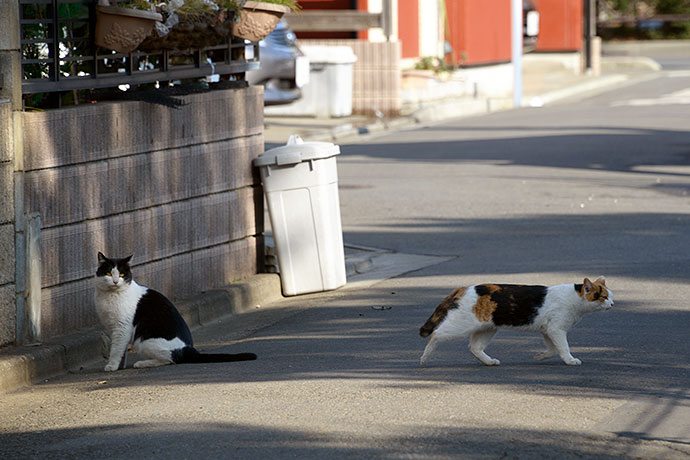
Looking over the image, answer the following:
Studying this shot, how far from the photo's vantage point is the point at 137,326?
7055mm

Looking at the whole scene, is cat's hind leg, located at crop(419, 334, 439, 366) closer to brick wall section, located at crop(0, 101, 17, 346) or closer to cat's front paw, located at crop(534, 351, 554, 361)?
cat's front paw, located at crop(534, 351, 554, 361)

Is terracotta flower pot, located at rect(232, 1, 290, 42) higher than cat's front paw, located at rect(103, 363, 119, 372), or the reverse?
terracotta flower pot, located at rect(232, 1, 290, 42)

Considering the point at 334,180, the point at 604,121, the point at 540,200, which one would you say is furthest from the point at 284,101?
the point at 334,180

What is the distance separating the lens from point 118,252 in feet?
25.8

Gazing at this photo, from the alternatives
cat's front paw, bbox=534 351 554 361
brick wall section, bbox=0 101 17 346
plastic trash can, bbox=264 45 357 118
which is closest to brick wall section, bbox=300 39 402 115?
plastic trash can, bbox=264 45 357 118

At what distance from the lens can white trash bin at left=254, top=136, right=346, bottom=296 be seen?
927 cm

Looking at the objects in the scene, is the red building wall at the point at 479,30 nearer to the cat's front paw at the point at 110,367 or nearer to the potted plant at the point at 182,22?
the potted plant at the point at 182,22

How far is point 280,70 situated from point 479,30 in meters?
11.8

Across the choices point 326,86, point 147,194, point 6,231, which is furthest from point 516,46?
point 6,231

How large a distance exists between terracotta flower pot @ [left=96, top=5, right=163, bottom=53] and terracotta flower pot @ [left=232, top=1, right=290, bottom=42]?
4.89ft

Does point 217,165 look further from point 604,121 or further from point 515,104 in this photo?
point 515,104

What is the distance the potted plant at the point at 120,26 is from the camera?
746cm

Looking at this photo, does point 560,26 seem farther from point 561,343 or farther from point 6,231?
point 6,231

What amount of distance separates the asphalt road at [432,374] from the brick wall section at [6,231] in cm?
49
